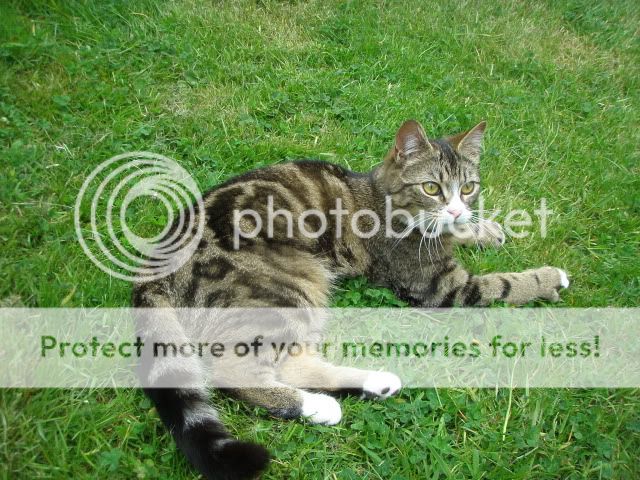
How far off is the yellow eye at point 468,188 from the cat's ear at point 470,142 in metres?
0.17

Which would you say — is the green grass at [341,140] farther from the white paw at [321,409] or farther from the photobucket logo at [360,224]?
the photobucket logo at [360,224]

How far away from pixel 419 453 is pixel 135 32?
160 inches

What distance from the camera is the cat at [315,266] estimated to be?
2.47 m

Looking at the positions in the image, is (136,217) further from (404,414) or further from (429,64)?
(429,64)

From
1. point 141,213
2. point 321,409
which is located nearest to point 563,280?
point 321,409

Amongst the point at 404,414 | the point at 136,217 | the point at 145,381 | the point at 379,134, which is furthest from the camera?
the point at 379,134

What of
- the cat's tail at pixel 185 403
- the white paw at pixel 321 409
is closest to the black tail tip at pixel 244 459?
the cat's tail at pixel 185 403

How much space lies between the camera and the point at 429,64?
484 centimetres

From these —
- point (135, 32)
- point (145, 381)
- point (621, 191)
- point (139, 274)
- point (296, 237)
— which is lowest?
point (145, 381)

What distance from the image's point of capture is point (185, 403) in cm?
219

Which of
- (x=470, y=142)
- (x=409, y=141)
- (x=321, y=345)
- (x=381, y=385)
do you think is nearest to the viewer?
(x=381, y=385)

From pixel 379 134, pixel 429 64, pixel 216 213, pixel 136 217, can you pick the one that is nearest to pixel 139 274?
pixel 216 213

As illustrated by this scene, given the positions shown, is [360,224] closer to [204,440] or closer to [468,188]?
[468,188]

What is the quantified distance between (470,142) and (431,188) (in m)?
0.46
